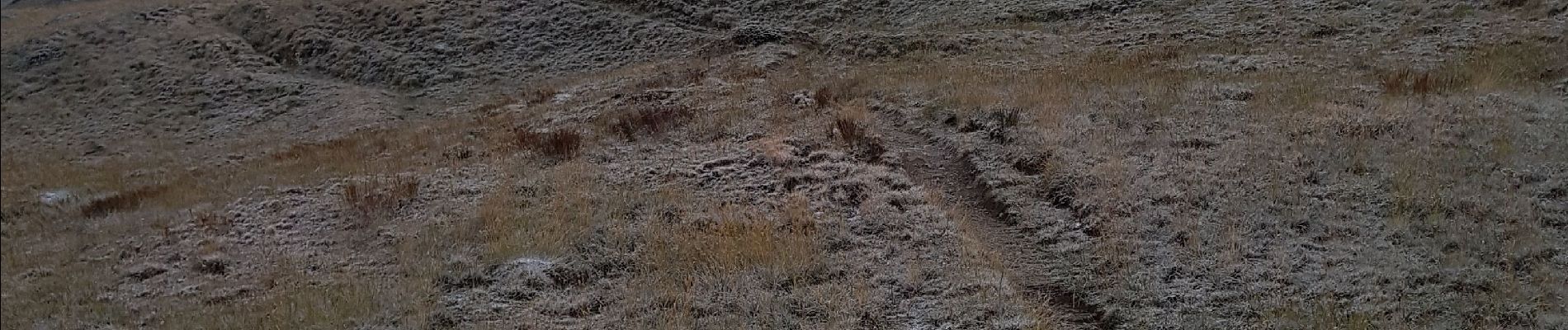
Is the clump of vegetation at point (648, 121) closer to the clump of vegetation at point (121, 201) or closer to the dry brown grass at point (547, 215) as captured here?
the dry brown grass at point (547, 215)

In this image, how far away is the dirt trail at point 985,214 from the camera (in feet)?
19.7

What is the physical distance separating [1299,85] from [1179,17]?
606cm

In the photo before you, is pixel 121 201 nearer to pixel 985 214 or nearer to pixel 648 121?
pixel 648 121

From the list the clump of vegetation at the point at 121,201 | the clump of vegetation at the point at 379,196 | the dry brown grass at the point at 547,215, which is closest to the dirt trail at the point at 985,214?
the dry brown grass at the point at 547,215

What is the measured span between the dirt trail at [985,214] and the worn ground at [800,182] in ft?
0.16

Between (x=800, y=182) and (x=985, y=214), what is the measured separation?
1.86m

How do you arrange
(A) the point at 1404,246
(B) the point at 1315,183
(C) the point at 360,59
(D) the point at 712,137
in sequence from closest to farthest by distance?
(A) the point at 1404,246 → (B) the point at 1315,183 → (D) the point at 712,137 → (C) the point at 360,59

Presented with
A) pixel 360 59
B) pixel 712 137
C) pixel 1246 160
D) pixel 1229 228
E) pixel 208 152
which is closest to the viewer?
pixel 1229 228

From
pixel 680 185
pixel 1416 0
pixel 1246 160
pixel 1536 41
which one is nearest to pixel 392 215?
pixel 680 185

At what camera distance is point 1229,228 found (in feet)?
22.2

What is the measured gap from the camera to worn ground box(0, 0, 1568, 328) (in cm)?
593

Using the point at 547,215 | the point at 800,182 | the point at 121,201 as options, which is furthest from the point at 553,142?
the point at 121,201

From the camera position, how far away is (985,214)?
784 centimetres

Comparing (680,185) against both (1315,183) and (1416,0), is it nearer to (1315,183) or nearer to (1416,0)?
(1315,183)
